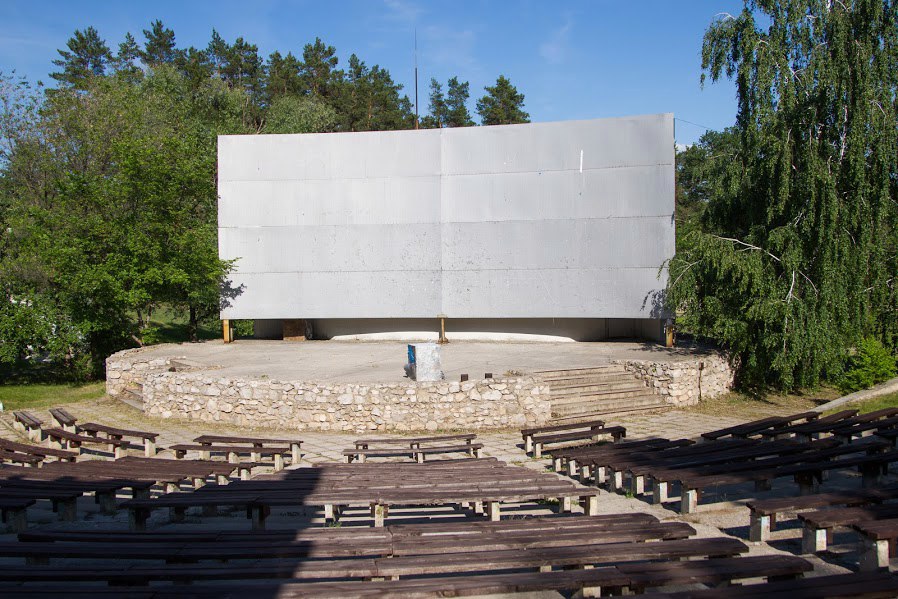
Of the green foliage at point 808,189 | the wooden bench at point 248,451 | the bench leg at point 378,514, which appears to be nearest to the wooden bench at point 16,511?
the wooden bench at point 248,451

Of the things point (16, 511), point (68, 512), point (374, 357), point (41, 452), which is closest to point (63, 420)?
point (41, 452)

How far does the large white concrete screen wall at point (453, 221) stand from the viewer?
58.0 feet

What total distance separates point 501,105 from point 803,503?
4060 cm

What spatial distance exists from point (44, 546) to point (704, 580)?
425 cm

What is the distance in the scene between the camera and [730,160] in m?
14.9

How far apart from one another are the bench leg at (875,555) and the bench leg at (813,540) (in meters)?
0.48

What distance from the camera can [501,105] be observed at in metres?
42.4

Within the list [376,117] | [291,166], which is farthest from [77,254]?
[376,117]

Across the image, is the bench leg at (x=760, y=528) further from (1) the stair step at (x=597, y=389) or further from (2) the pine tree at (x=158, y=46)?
(2) the pine tree at (x=158, y=46)

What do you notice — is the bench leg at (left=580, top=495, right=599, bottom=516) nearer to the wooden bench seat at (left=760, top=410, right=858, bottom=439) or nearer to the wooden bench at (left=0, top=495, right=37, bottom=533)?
the wooden bench seat at (left=760, top=410, right=858, bottom=439)

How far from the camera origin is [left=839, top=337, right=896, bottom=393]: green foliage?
13.9 m

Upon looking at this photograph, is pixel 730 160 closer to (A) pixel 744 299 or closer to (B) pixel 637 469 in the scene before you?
→ (A) pixel 744 299

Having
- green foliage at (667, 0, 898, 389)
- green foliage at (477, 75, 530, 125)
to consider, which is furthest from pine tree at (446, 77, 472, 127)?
green foliage at (667, 0, 898, 389)

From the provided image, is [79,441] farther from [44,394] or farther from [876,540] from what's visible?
[876,540]
